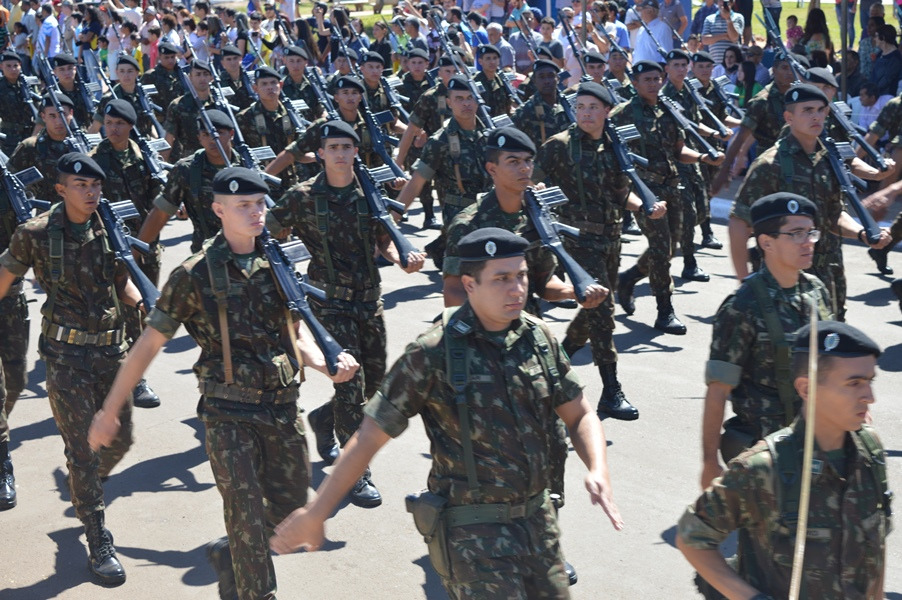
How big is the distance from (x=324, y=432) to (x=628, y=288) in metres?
4.12

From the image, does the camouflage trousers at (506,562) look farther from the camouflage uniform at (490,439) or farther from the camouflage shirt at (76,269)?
the camouflage shirt at (76,269)

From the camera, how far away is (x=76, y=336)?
689 centimetres

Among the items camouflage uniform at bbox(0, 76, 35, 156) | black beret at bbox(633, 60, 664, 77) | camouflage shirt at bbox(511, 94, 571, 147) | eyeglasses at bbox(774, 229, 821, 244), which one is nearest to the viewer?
eyeglasses at bbox(774, 229, 821, 244)

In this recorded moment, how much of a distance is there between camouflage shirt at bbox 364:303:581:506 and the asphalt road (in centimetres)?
199

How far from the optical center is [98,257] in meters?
6.96

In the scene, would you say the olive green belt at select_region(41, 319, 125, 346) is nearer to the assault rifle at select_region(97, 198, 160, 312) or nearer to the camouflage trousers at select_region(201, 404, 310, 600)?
the assault rifle at select_region(97, 198, 160, 312)

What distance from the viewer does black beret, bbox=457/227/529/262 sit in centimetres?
453

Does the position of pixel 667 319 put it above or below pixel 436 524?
below

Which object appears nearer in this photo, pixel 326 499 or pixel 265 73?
pixel 326 499

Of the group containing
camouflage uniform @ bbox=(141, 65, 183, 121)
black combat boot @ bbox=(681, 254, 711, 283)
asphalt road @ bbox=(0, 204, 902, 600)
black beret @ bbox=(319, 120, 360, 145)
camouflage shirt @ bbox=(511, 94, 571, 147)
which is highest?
camouflage uniform @ bbox=(141, 65, 183, 121)

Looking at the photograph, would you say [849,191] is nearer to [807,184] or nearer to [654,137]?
[807,184]

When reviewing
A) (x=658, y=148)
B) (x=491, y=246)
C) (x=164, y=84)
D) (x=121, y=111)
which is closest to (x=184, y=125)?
(x=121, y=111)

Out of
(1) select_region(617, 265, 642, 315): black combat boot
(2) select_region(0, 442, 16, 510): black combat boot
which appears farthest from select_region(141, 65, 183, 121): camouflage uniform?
(2) select_region(0, 442, 16, 510): black combat boot

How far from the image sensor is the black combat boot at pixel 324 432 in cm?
813
